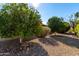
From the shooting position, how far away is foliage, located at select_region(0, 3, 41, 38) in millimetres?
1520

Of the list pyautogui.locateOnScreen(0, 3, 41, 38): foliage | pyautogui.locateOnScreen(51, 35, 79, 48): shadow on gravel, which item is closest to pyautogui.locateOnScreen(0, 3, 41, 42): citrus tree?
pyautogui.locateOnScreen(0, 3, 41, 38): foliage

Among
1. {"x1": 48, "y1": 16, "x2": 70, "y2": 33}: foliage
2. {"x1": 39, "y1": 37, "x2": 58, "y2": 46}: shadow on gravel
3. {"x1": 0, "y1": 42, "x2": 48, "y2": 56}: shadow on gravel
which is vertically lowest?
{"x1": 0, "y1": 42, "x2": 48, "y2": 56}: shadow on gravel

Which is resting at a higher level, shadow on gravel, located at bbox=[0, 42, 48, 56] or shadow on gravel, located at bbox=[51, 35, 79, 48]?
shadow on gravel, located at bbox=[51, 35, 79, 48]

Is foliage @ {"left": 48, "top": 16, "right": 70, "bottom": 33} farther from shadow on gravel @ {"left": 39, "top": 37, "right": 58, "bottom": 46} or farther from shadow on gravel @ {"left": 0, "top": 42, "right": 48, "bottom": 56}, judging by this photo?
shadow on gravel @ {"left": 0, "top": 42, "right": 48, "bottom": 56}

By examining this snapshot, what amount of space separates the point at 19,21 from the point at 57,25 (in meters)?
0.31

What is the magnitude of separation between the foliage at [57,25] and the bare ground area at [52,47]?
5 cm

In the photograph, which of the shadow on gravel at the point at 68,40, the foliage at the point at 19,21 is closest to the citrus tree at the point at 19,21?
the foliage at the point at 19,21

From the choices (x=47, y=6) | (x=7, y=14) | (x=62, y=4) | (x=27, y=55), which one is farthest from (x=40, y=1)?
(x=27, y=55)

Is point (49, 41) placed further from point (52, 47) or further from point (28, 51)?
point (28, 51)

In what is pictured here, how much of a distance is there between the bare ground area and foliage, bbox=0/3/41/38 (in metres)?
0.10

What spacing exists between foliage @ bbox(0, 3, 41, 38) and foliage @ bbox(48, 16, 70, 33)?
98 mm

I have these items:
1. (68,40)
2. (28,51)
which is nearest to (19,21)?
(28,51)

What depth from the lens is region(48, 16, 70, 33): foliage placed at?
60.3 inches

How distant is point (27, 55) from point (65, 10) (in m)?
0.47
